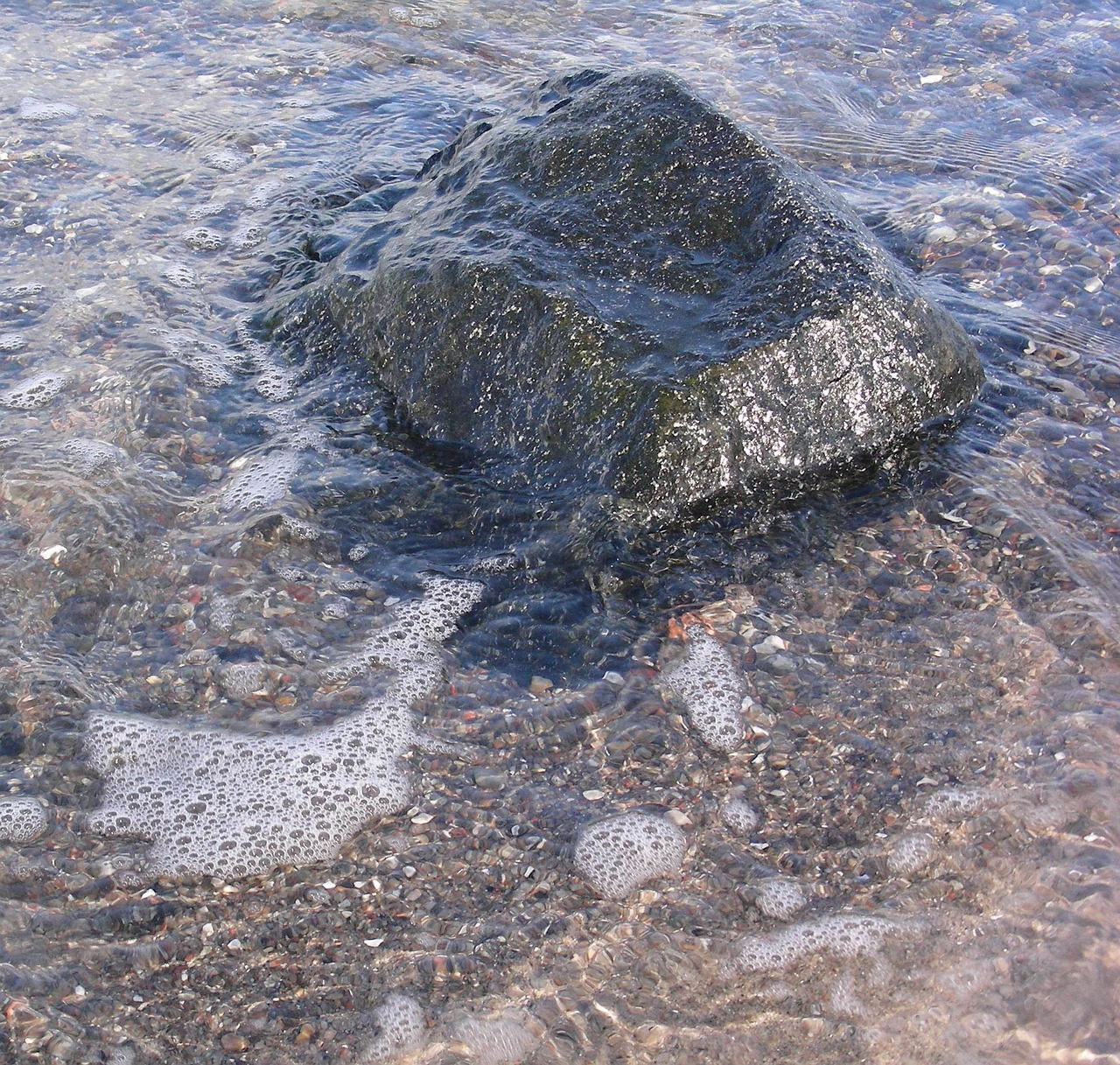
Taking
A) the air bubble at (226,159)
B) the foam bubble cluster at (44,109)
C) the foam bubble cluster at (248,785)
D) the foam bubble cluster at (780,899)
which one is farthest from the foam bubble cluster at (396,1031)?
the foam bubble cluster at (44,109)

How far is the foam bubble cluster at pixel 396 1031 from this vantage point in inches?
95.9

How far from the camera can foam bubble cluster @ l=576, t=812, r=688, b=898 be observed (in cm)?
277

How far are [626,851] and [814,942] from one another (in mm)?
520

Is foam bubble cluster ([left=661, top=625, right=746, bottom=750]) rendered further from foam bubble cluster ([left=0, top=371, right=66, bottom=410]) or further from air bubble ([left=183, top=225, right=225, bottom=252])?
air bubble ([left=183, top=225, right=225, bottom=252])

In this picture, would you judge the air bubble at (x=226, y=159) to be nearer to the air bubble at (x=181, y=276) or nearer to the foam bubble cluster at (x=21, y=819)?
the air bubble at (x=181, y=276)

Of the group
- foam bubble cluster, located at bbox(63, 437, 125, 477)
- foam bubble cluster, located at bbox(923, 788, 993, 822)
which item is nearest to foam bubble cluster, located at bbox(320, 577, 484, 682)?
foam bubble cluster, located at bbox(63, 437, 125, 477)

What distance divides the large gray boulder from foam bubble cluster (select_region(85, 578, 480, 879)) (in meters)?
1.13

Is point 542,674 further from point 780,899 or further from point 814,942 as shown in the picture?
point 814,942

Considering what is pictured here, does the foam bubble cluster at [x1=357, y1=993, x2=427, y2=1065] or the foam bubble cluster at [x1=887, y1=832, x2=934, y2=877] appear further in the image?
the foam bubble cluster at [x1=887, y1=832, x2=934, y2=877]

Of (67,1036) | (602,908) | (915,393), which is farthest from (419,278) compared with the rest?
(67,1036)

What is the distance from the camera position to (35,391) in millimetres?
4320

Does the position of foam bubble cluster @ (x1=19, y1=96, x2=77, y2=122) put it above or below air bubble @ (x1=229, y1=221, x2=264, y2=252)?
above

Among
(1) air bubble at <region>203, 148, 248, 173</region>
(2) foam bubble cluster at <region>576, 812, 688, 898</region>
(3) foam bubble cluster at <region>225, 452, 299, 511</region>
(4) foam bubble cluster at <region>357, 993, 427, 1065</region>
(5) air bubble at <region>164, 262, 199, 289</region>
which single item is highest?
(1) air bubble at <region>203, 148, 248, 173</region>

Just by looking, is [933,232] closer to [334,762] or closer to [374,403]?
[374,403]
